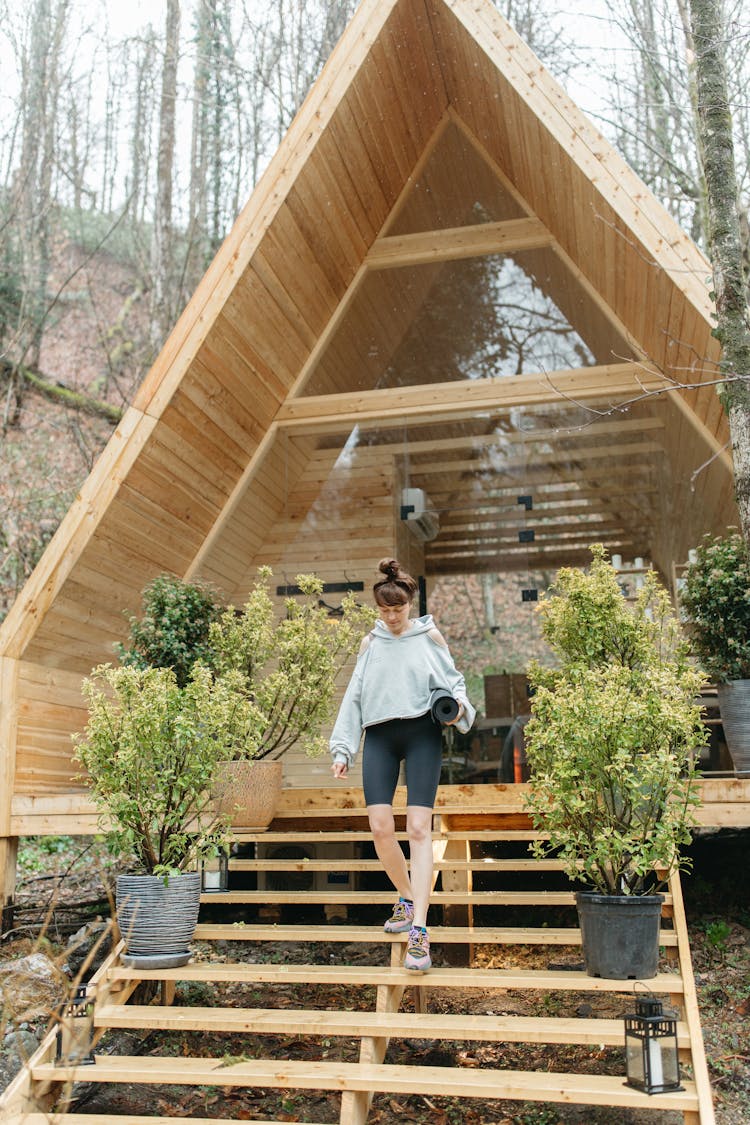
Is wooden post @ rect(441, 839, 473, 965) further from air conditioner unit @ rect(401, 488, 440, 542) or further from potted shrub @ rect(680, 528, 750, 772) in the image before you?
air conditioner unit @ rect(401, 488, 440, 542)

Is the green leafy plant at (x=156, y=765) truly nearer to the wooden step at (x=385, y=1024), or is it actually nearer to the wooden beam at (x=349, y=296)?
the wooden step at (x=385, y=1024)

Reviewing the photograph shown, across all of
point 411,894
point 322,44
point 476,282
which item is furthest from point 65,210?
point 411,894

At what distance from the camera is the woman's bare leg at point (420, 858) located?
348 centimetres

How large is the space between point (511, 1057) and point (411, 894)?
78 cm

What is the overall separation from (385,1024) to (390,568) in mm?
1598

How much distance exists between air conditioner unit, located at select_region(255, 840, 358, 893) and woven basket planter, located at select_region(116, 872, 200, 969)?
1890 millimetres

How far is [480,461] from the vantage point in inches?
260

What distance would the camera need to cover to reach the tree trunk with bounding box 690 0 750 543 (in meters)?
4.72

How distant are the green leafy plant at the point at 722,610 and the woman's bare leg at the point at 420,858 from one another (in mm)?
1990

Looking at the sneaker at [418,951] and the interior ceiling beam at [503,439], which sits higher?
the interior ceiling beam at [503,439]

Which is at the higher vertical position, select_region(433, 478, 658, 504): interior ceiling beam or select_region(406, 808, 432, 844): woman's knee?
select_region(433, 478, 658, 504): interior ceiling beam

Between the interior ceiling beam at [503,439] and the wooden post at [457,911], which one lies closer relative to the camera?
the wooden post at [457,911]

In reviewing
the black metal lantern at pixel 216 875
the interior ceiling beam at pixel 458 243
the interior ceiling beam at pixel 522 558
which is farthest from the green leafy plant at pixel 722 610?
the interior ceiling beam at pixel 458 243

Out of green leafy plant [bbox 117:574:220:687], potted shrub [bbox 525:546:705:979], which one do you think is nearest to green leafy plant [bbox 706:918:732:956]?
potted shrub [bbox 525:546:705:979]
